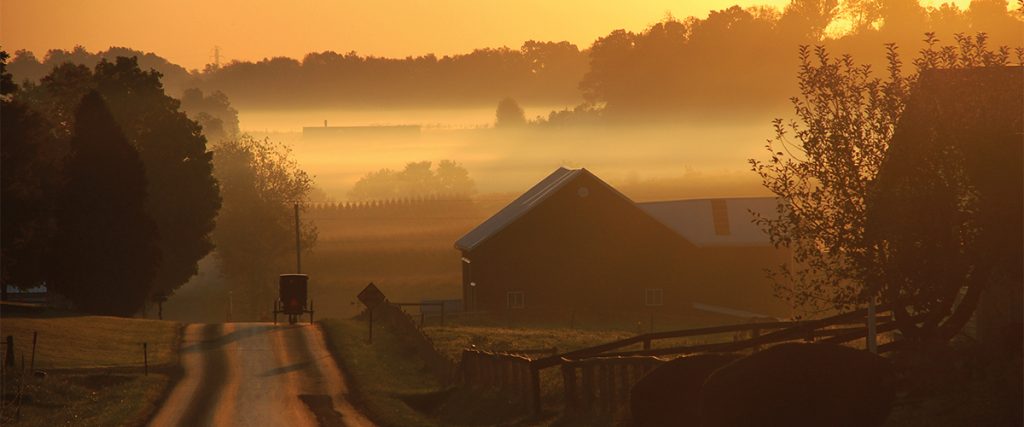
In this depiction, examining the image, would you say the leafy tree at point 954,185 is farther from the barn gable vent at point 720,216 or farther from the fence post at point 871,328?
the barn gable vent at point 720,216

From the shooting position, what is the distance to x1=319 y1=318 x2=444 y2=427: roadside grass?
130 feet

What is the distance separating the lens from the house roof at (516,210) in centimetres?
8300

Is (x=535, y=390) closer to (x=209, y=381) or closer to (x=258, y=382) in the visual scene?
(x=258, y=382)

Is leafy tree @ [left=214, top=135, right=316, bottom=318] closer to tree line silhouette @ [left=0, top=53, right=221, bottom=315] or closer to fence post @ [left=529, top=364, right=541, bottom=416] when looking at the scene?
tree line silhouette @ [left=0, top=53, right=221, bottom=315]

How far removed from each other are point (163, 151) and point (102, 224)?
14912 millimetres

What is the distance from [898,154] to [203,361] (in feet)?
120

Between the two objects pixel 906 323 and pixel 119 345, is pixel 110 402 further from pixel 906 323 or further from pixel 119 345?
pixel 906 323

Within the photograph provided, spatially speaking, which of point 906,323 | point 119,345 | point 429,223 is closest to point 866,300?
point 906,323

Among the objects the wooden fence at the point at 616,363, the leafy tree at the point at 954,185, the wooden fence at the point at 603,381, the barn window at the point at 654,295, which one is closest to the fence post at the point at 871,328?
the leafy tree at the point at 954,185

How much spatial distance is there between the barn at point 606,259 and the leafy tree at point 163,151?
16.6 metres

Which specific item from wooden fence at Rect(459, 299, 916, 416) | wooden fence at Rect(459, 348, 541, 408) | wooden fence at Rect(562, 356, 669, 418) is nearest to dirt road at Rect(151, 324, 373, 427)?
wooden fence at Rect(459, 348, 541, 408)

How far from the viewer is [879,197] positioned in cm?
2394

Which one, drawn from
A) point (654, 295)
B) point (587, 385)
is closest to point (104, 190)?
point (654, 295)

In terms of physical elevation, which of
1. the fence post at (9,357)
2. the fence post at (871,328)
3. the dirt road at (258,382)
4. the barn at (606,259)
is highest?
the barn at (606,259)
